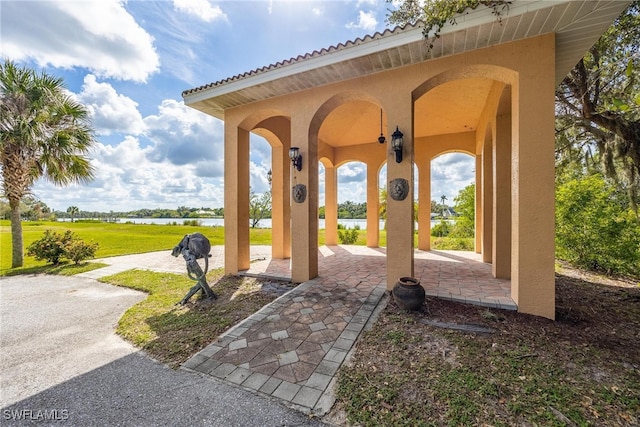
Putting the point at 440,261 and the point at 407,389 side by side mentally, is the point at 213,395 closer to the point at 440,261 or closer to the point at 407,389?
the point at 407,389

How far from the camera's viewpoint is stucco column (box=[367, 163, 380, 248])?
10.8 meters

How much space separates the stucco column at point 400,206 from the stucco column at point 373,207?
19.3 feet

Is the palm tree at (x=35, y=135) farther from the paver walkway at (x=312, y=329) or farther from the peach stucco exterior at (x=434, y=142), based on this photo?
the paver walkway at (x=312, y=329)

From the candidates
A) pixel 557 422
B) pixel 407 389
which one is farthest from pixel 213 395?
pixel 557 422

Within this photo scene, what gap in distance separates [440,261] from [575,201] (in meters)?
3.87

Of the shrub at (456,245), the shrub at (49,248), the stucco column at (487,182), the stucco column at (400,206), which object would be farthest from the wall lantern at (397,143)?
the shrub at (49,248)

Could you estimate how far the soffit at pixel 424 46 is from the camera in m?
3.43

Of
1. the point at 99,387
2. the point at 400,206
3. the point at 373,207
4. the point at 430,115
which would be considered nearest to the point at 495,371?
the point at 400,206

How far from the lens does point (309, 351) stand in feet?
10.6

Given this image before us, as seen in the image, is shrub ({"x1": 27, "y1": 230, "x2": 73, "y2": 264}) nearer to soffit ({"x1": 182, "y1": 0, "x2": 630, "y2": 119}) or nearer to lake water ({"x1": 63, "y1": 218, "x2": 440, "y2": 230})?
soffit ({"x1": 182, "y1": 0, "x2": 630, "y2": 119})

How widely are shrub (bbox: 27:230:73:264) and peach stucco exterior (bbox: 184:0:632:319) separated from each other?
7.88 metres

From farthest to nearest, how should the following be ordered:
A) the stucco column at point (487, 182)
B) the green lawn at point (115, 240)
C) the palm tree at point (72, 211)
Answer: the palm tree at point (72, 211) → the green lawn at point (115, 240) → the stucco column at point (487, 182)

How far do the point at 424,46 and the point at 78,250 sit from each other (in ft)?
43.5

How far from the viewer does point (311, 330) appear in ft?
12.2
